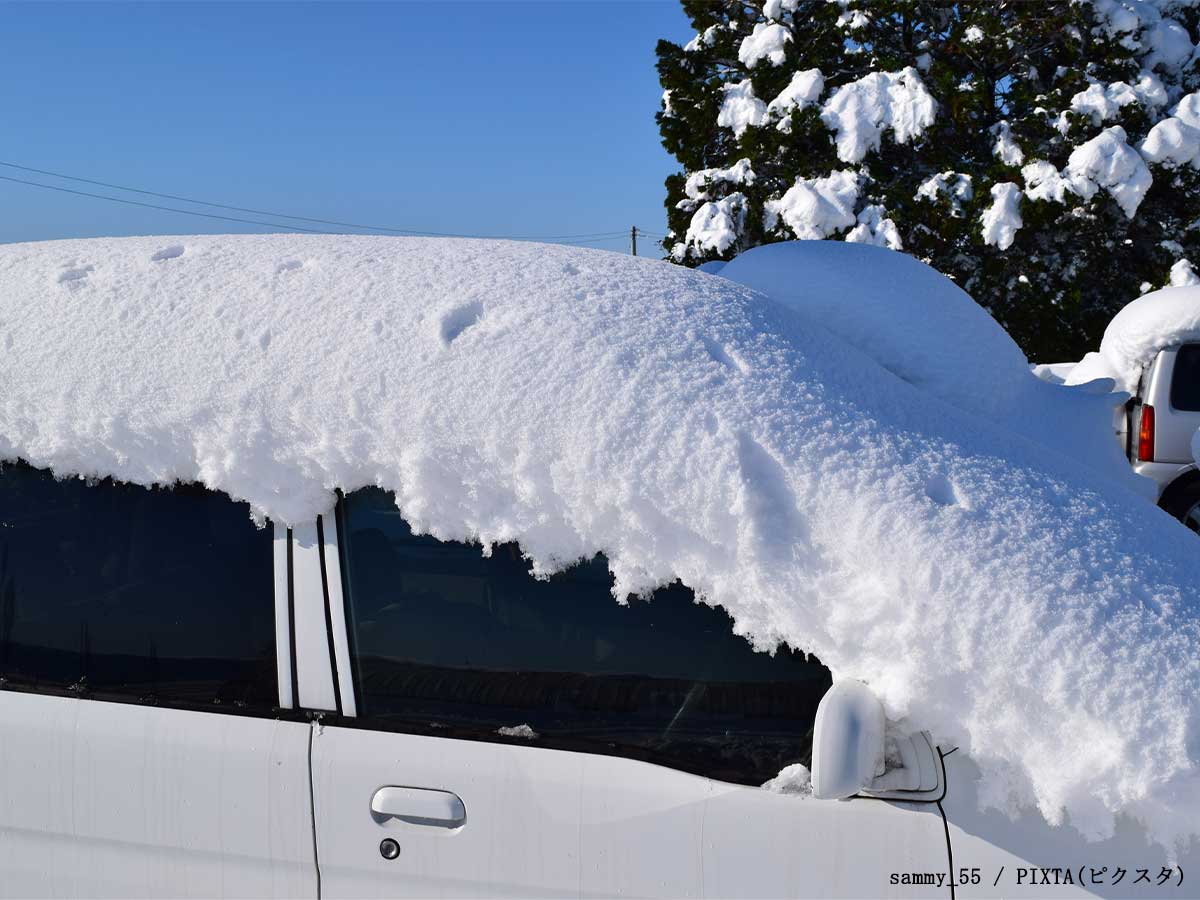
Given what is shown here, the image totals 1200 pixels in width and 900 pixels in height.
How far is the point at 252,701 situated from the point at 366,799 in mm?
297

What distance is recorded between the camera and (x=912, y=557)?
4.83 ft

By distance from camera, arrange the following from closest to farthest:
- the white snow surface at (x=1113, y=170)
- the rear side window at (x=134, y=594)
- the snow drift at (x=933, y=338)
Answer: the rear side window at (x=134, y=594)
the snow drift at (x=933, y=338)
the white snow surface at (x=1113, y=170)

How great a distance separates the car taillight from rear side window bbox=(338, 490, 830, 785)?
5.98 m

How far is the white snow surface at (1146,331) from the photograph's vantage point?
6578 millimetres

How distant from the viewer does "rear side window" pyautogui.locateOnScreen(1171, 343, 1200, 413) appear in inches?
258

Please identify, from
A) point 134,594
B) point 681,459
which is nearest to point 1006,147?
point 681,459

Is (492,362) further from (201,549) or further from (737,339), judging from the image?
(201,549)

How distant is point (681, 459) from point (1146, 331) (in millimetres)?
6331

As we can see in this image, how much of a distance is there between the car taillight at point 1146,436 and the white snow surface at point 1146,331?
255mm

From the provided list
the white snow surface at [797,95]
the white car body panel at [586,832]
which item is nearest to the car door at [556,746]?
the white car body panel at [586,832]

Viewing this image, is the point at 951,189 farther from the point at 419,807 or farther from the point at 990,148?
the point at 419,807

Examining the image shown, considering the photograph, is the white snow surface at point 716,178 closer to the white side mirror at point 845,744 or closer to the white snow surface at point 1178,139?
the white snow surface at point 1178,139

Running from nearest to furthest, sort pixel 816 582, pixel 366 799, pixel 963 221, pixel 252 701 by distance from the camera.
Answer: pixel 816 582 → pixel 366 799 → pixel 252 701 → pixel 963 221

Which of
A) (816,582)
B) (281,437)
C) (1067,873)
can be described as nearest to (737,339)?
(816,582)
